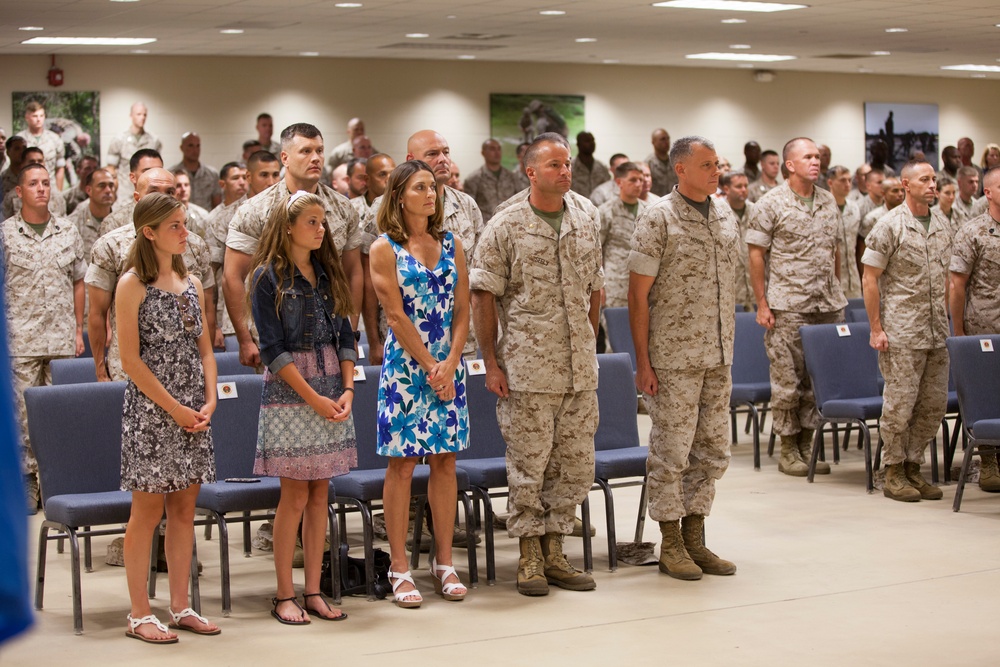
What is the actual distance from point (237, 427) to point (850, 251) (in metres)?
6.31

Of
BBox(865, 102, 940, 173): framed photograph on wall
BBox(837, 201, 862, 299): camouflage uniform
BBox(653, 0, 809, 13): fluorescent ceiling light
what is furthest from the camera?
BBox(865, 102, 940, 173): framed photograph on wall

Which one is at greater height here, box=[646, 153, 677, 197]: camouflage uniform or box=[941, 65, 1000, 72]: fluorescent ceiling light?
box=[941, 65, 1000, 72]: fluorescent ceiling light

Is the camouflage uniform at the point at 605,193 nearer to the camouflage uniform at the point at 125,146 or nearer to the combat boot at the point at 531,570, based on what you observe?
the camouflage uniform at the point at 125,146

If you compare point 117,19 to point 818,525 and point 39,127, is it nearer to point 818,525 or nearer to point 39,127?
point 39,127

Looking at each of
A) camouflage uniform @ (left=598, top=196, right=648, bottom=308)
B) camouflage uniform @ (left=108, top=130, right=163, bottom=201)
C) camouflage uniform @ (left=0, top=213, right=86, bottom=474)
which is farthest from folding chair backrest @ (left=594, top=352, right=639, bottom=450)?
camouflage uniform @ (left=108, top=130, right=163, bottom=201)

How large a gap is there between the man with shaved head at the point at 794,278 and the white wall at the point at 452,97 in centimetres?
992

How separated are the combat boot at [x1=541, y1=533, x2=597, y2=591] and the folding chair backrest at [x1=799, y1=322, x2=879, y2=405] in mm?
2617

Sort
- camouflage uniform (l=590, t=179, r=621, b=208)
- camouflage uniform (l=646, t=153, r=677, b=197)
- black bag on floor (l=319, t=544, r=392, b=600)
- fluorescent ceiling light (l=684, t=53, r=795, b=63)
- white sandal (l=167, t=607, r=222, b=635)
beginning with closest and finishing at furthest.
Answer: white sandal (l=167, t=607, r=222, b=635)
black bag on floor (l=319, t=544, r=392, b=600)
camouflage uniform (l=590, t=179, r=621, b=208)
camouflage uniform (l=646, t=153, r=677, b=197)
fluorescent ceiling light (l=684, t=53, r=795, b=63)

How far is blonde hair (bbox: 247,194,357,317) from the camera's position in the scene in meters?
4.37

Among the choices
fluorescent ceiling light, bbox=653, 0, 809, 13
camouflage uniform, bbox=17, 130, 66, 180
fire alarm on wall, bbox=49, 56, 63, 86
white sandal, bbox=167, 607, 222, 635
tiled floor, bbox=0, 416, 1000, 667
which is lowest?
tiled floor, bbox=0, 416, 1000, 667

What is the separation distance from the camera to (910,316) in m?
6.54

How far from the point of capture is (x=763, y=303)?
7254 millimetres

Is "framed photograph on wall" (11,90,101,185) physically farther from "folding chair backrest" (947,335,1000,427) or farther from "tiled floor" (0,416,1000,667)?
"folding chair backrest" (947,335,1000,427)

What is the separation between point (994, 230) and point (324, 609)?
428 centimetres
